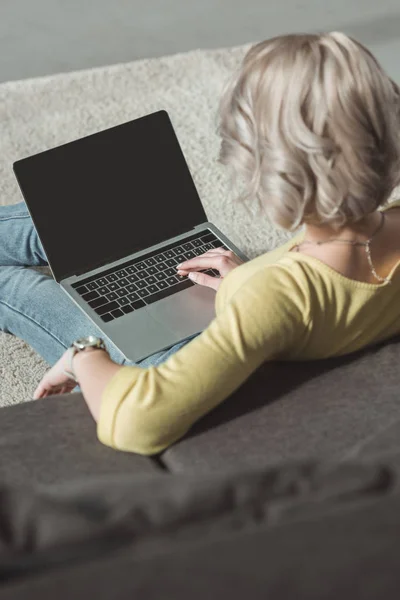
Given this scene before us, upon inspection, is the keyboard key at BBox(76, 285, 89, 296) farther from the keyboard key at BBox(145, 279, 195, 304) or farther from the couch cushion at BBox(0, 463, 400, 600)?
the couch cushion at BBox(0, 463, 400, 600)

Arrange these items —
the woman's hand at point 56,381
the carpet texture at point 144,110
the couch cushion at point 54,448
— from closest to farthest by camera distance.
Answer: the couch cushion at point 54,448 < the woman's hand at point 56,381 < the carpet texture at point 144,110

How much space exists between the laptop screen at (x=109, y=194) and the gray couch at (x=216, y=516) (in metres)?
0.66

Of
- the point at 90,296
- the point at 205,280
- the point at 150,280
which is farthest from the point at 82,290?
the point at 205,280

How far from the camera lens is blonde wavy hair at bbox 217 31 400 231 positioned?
3.58 feet

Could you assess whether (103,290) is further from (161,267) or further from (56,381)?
(56,381)

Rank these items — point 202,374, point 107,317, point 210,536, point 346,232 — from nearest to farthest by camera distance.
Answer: point 210,536 → point 202,374 → point 346,232 → point 107,317

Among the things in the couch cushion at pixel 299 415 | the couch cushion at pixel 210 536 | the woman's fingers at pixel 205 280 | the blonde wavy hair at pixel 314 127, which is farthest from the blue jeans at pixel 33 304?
the couch cushion at pixel 210 536

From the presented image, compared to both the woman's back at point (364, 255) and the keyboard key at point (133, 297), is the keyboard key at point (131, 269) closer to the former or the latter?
the keyboard key at point (133, 297)

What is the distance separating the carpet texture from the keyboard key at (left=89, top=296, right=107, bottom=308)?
683 mm

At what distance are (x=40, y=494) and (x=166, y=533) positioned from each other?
0.43ft

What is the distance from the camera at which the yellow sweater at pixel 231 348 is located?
1.10m

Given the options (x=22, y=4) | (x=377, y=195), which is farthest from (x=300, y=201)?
(x=22, y=4)

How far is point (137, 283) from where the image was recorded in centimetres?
173

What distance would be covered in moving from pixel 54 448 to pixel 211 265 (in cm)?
64
